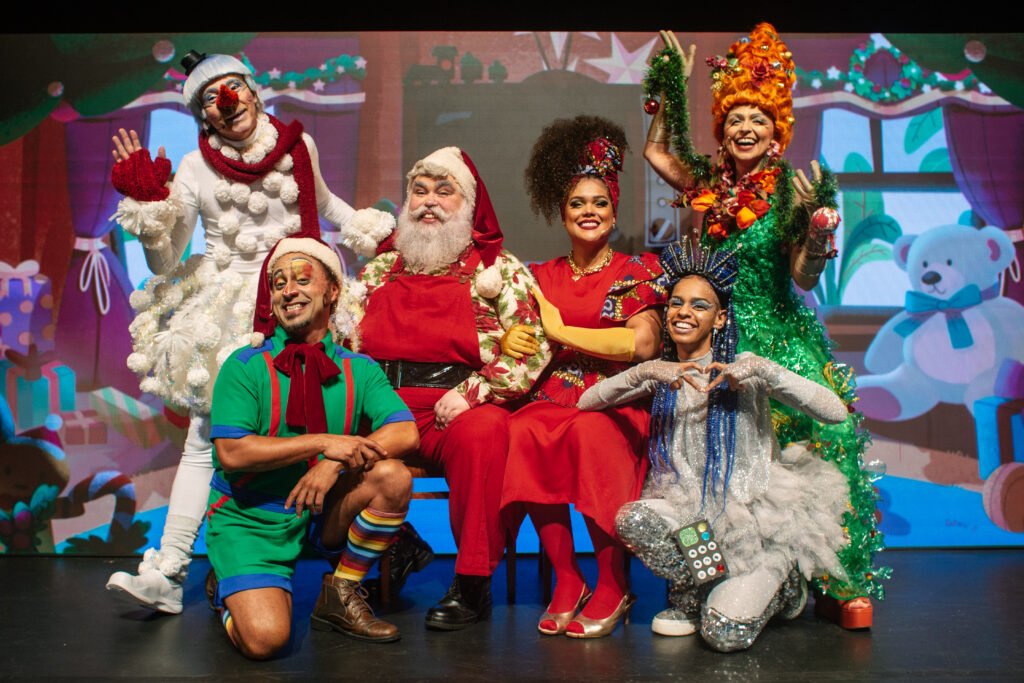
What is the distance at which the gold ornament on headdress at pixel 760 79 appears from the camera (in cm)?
417

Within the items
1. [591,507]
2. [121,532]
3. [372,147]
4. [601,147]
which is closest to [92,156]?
[372,147]

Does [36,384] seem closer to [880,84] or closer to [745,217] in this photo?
[745,217]

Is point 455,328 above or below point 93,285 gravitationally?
below

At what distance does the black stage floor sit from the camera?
10.3 ft

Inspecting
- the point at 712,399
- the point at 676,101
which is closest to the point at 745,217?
the point at 676,101

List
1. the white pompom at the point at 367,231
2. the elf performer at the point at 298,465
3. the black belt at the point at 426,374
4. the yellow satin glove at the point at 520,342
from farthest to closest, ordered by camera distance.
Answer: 1. the white pompom at the point at 367,231
2. the black belt at the point at 426,374
3. the yellow satin glove at the point at 520,342
4. the elf performer at the point at 298,465

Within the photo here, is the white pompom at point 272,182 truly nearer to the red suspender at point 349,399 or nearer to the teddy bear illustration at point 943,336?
the red suspender at point 349,399

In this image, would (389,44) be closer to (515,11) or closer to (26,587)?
(515,11)

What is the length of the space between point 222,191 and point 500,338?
4.14ft

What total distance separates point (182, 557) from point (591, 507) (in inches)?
62.3

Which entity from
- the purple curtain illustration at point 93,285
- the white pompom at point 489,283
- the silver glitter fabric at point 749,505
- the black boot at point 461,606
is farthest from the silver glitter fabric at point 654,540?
the purple curtain illustration at point 93,285

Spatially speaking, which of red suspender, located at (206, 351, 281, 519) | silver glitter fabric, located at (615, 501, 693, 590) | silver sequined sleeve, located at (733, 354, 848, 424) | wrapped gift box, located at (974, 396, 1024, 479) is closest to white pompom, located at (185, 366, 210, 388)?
red suspender, located at (206, 351, 281, 519)

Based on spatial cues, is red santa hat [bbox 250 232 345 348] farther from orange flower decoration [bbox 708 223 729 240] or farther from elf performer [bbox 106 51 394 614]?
orange flower decoration [bbox 708 223 729 240]

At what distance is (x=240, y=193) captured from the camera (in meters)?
4.12
